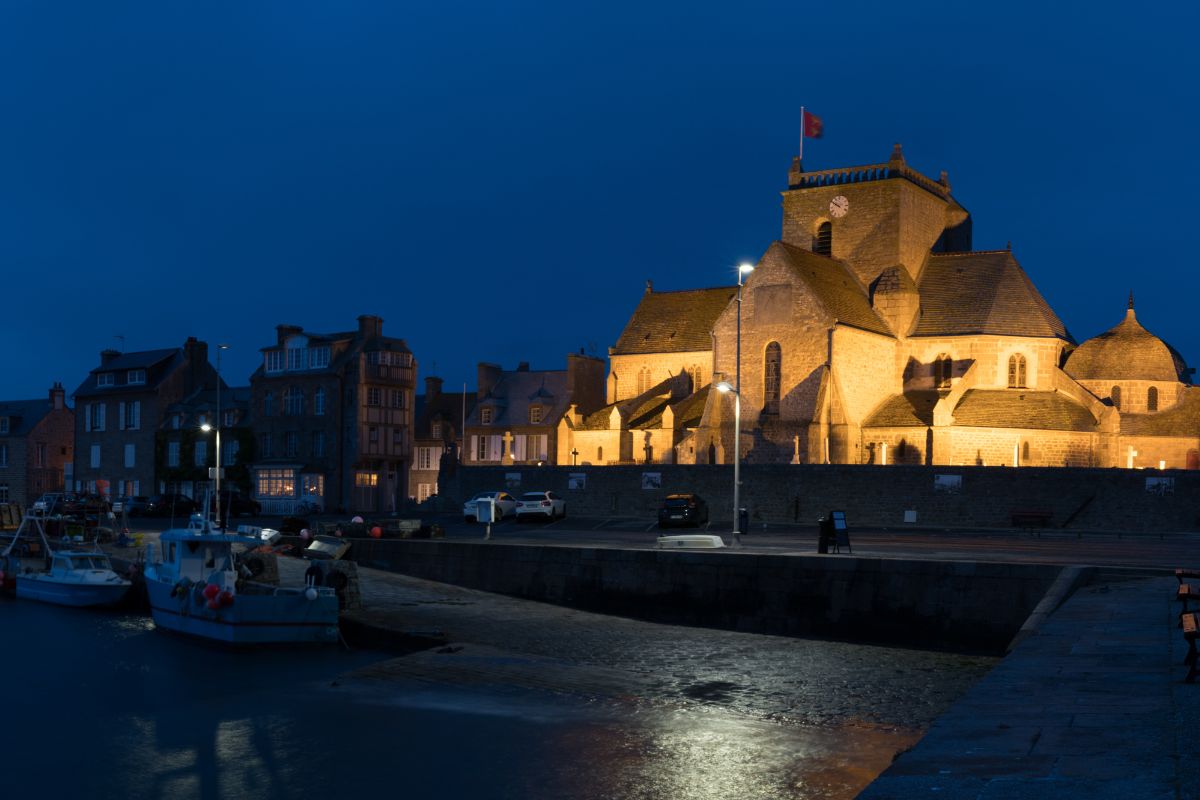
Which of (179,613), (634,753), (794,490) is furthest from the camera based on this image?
(794,490)

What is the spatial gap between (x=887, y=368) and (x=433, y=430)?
115 feet

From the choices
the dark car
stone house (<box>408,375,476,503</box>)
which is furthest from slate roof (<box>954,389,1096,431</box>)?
stone house (<box>408,375,476,503</box>)

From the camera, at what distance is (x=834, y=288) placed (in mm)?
61781

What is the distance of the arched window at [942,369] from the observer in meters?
62.0

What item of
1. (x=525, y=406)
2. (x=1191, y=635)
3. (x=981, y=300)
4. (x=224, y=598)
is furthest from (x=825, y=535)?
(x=525, y=406)

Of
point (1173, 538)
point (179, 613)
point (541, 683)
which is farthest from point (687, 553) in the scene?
point (1173, 538)

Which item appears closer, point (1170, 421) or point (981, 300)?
point (1170, 421)

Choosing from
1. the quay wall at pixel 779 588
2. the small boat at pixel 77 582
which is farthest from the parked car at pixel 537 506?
the small boat at pixel 77 582

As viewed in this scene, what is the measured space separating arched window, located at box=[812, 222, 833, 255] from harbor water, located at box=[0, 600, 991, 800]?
47.9 metres

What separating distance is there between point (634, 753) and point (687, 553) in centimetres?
1445

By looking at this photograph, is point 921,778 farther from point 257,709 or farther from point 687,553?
point 687,553

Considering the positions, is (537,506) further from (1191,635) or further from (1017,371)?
(1191,635)

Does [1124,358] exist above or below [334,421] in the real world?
above

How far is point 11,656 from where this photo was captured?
27.1 m
